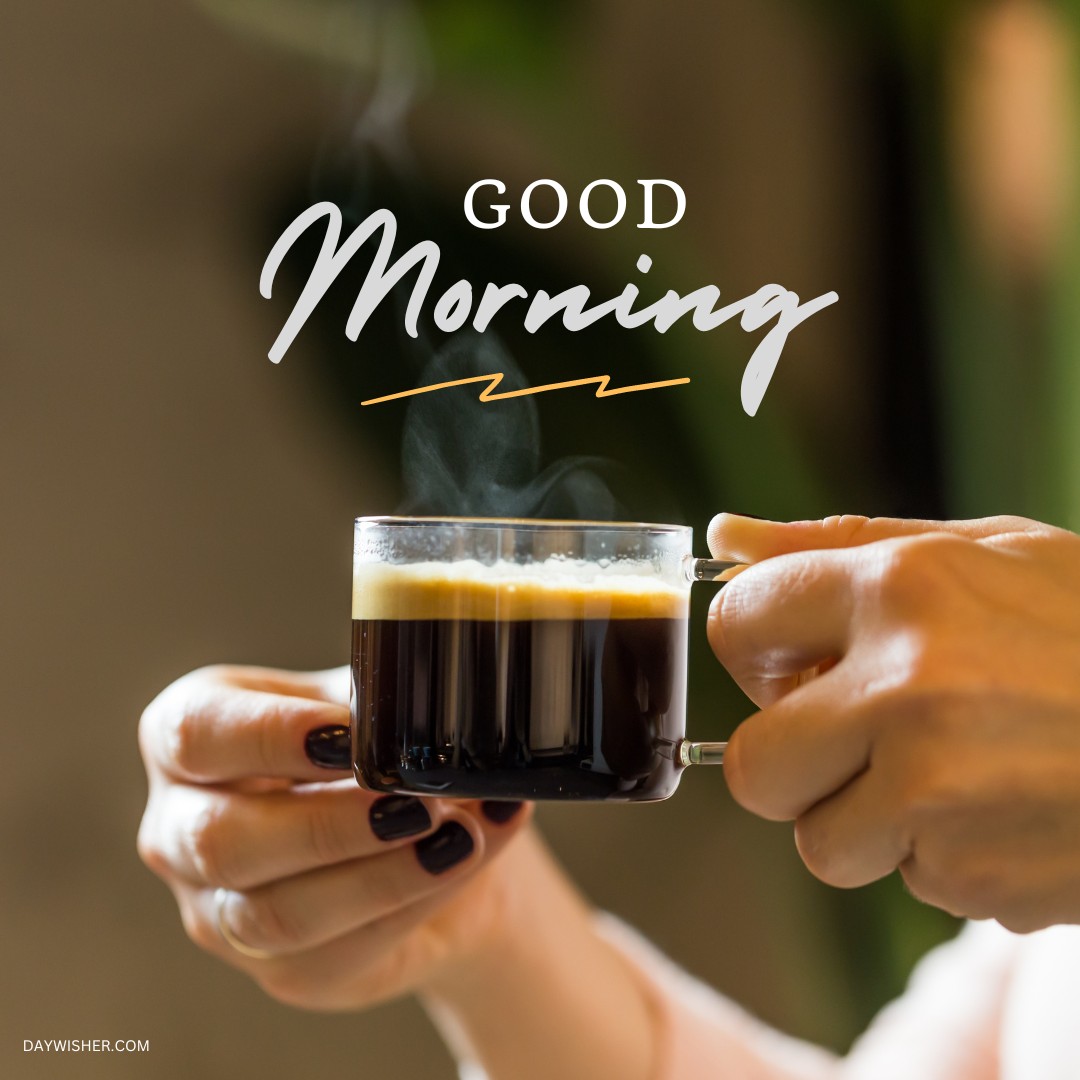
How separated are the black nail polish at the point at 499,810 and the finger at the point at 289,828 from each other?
46 millimetres

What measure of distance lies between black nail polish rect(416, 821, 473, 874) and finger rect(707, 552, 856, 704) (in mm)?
351

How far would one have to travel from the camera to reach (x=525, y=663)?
76 cm

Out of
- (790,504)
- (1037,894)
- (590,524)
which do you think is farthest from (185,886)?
(790,504)

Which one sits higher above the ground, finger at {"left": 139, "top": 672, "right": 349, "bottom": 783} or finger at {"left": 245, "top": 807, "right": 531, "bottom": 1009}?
finger at {"left": 139, "top": 672, "right": 349, "bottom": 783}

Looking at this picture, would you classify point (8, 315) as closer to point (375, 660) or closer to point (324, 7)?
point (324, 7)

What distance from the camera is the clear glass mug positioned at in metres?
0.75

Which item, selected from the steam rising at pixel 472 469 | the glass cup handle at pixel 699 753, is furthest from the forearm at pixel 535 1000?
the glass cup handle at pixel 699 753

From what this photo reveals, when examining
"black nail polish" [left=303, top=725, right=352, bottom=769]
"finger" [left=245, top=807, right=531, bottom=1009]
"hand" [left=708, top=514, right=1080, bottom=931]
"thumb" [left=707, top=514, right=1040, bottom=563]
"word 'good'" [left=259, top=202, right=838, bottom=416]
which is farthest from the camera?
"word 'good'" [left=259, top=202, right=838, bottom=416]

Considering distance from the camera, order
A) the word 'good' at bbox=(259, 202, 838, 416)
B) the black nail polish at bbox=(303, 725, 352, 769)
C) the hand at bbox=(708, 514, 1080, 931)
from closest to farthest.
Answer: the hand at bbox=(708, 514, 1080, 931) < the black nail polish at bbox=(303, 725, 352, 769) < the word 'good' at bbox=(259, 202, 838, 416)

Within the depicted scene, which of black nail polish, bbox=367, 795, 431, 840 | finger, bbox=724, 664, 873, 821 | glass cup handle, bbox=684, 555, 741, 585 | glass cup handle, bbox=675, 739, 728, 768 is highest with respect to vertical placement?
glass cup handle, bbox=684, 555, 741, 585

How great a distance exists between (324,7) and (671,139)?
702 mm

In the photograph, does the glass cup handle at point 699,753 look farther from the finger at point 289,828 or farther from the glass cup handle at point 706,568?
the finger at point 289,828

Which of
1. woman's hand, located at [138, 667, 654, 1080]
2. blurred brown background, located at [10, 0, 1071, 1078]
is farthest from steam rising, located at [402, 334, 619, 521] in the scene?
blurred brown background, located at [10, 0, 1071, 1078]
